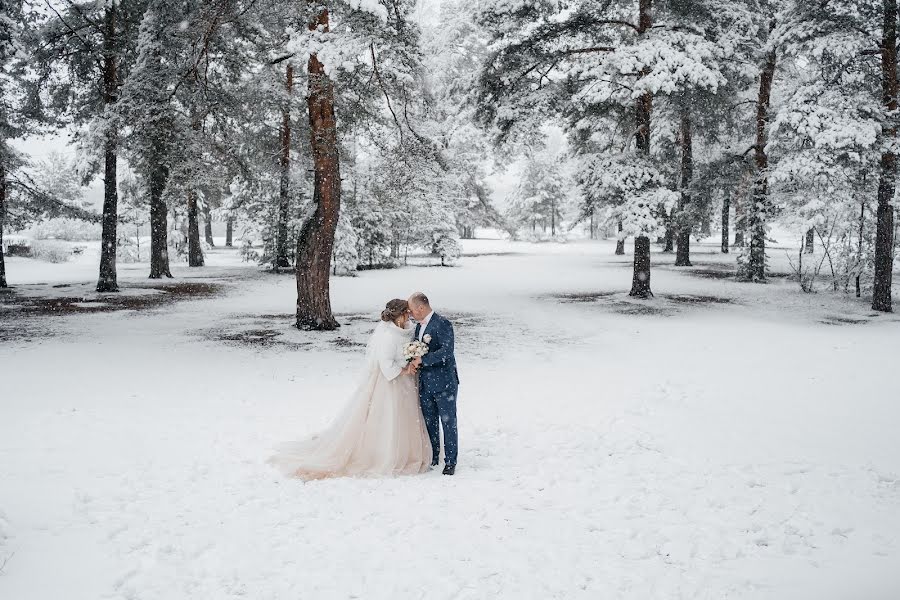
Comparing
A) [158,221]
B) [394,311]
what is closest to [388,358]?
[394,311]

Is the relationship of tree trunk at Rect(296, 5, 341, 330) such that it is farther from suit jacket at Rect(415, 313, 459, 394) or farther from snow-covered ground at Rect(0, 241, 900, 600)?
suit jacket at Rect(415, 313, 459, 394)

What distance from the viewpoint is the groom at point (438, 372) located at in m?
5.86

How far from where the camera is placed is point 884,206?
52.0ft

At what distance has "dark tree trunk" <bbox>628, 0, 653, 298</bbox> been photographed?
1703 centimetres

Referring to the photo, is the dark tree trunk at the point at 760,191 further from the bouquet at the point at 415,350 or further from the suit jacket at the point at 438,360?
the bouquet at the point at 415,350

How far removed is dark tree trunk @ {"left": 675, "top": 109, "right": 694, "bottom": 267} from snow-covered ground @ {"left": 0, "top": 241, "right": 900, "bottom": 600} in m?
6.89

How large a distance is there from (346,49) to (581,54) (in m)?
9.89

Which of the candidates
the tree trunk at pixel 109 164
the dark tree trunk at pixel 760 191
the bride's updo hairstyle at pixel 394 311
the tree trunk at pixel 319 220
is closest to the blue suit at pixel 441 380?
the bride's updo hairstyle at pixel 394 311

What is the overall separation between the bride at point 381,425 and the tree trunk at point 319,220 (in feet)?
24.6

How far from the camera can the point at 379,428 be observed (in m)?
6.00

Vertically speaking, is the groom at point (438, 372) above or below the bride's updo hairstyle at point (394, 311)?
below

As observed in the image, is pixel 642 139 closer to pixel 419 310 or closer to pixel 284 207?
pixel 419 310

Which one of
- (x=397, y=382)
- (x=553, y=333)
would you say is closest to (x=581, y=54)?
(x=553, y=333)

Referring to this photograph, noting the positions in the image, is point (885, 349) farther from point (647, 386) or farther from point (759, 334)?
point (647, 386)
